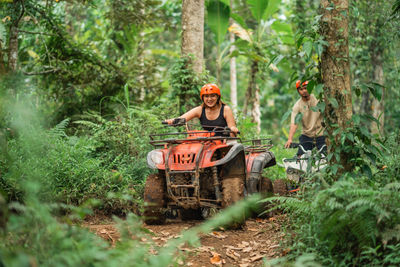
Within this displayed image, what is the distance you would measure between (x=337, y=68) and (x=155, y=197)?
10.0 feet

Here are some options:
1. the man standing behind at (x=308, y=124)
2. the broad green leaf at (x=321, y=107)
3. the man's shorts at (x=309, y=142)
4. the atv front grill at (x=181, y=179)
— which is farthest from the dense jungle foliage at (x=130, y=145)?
the man's shorts at (x=309, y=142)

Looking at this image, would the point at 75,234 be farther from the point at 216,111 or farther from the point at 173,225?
the point at 216,111

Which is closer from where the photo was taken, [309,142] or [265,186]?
[265,186]

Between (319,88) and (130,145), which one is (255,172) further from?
(130,145)

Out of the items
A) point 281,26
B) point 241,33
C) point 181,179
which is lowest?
point 181,179

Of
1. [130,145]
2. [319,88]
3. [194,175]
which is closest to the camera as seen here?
[319,88]

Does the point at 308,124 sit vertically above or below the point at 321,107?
below

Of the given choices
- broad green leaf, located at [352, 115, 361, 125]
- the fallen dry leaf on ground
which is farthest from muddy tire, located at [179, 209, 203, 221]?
broad green leaf, located at [352, 115, 361, 125]

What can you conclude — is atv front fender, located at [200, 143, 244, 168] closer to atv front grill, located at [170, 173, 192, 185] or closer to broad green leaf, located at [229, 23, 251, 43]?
atv front grill, located at [170, 173, 192, 185]

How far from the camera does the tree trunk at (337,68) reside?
17.4ft

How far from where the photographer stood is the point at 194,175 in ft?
19.1

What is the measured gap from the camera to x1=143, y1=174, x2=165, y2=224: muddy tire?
608cm

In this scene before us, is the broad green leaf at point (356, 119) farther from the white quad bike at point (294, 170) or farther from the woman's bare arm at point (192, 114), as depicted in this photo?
the woman's bare arm at point (192, 114)

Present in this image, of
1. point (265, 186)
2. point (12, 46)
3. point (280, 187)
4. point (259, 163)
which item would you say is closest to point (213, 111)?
point (259, 163)
